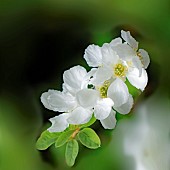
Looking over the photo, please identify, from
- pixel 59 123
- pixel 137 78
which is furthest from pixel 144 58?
pixel 59 123

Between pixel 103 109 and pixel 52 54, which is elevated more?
pixel 52 54

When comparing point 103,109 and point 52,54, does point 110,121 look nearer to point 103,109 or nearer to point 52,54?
point 103,109

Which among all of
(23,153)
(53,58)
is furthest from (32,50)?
(23,153)

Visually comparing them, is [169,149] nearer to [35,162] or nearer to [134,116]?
[134,116]

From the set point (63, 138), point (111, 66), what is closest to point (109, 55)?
point (111, 66)

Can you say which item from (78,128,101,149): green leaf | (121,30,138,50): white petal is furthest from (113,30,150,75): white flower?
(78,128,101,149): green leaf

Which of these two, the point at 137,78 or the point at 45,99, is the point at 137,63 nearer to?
the point at 137,78
